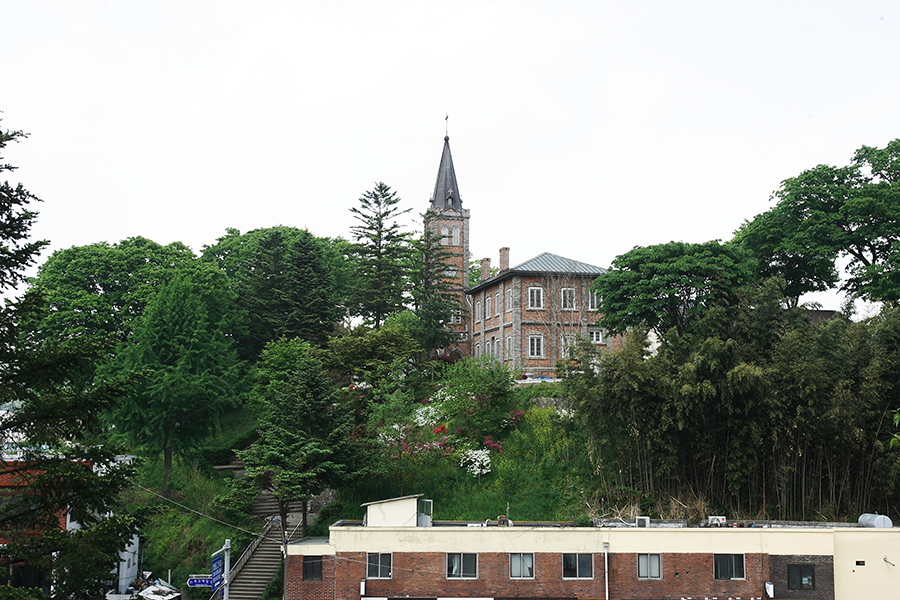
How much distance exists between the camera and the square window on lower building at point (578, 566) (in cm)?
2238

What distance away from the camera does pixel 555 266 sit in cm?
4631

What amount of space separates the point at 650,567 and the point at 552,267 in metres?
25.8

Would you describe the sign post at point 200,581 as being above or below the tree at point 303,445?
below

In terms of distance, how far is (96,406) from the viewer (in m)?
12.5

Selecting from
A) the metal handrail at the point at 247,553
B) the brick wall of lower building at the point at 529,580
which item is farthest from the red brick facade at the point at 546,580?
the metal handrail at the point at 247,553

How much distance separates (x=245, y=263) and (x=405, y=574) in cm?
3286

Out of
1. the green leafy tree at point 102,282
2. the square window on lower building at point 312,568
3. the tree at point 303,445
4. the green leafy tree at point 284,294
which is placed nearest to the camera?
the square window on lower building at point 312,568

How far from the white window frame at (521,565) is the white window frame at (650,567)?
10.1 feet

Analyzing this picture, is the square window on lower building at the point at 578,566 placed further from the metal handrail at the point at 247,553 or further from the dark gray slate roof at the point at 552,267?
the dark gray slate roof at the point at 552,267

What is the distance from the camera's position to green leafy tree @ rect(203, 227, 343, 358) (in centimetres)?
4350

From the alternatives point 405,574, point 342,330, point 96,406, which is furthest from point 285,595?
point 342,330

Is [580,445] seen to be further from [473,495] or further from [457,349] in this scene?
[457,349]

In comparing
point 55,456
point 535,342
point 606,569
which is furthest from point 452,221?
point 55,456

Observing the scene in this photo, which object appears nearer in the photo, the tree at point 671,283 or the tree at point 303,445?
the tree at point 303,445
